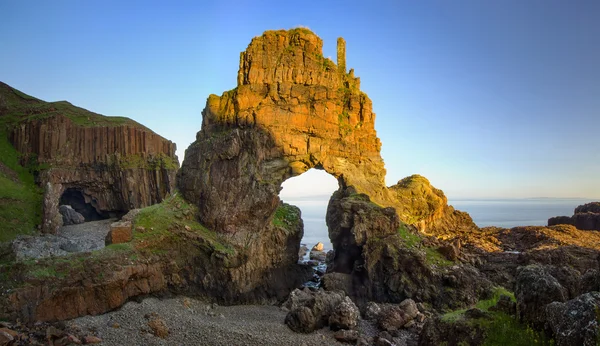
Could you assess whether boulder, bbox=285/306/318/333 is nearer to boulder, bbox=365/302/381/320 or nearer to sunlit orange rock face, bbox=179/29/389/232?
boulder, bbox=365/302/381/320

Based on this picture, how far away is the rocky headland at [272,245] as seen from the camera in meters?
17.7

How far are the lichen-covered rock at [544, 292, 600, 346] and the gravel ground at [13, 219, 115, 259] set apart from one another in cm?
2796

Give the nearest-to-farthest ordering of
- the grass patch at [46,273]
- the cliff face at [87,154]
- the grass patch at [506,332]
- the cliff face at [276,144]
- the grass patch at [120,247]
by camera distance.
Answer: the grass patch at [506,332], the grass patch at [46,273], the grass patch at [120,247], the cliff face at [276,144], the cliff face at [87,154]

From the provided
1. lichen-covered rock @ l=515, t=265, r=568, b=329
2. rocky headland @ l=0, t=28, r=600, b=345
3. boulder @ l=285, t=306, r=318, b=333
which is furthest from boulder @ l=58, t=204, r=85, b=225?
lichen-covered rock @ l=515, t=265, r=568, b=329

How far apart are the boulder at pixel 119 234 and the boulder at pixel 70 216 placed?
90.9ft

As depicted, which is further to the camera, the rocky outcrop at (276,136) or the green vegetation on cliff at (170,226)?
the rocky outcrop at (276,136)

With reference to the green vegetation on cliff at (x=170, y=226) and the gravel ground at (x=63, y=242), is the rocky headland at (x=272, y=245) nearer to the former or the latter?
the green vegetation on cliff at (x=170, y=226)

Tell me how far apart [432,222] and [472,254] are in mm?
14039

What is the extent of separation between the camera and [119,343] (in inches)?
671

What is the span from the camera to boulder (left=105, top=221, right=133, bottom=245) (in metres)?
25.8

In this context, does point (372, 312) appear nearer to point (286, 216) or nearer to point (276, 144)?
point (286, 216)

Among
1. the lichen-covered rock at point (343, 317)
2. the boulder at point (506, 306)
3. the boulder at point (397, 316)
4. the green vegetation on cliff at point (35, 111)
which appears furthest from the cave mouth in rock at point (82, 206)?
the boulder at point (506, 306)

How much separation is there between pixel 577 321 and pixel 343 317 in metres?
14.6

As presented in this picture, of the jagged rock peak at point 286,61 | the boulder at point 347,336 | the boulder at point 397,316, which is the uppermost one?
the jagged rock peak at point 286,61
